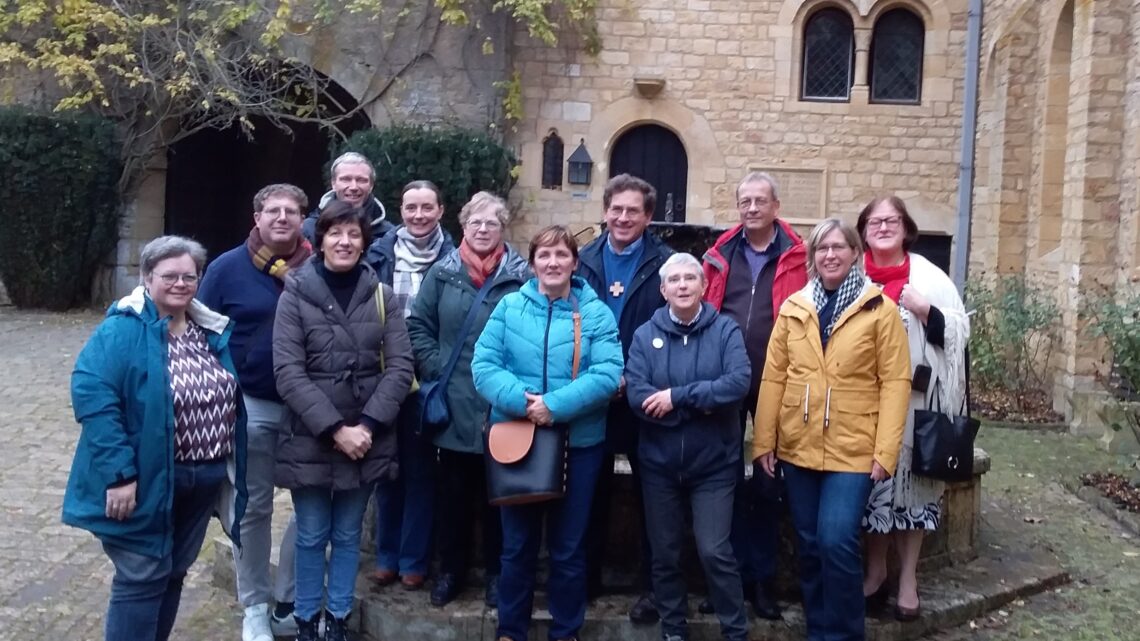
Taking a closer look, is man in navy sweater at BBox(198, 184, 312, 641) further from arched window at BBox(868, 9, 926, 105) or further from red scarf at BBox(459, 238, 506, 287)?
arched window at BBox(868, 9, 926, 105)

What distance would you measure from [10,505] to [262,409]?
2.78m

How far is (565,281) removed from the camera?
401cm

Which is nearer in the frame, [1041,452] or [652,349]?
[652,349]

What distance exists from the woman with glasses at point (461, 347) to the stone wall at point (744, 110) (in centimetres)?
922

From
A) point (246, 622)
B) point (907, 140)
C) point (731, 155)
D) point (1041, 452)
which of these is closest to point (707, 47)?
point (731, 155)

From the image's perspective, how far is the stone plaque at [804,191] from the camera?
13414 mm

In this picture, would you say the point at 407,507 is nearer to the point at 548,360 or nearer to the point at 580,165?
the point at 548,360

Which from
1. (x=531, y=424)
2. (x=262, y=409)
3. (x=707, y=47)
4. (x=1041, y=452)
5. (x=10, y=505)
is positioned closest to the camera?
(x=531, y=424)

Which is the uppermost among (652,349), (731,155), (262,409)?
(731,155)


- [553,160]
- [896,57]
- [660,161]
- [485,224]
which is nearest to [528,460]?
[485,224]

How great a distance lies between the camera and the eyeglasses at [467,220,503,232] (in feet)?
13.9

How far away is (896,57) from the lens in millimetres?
13719

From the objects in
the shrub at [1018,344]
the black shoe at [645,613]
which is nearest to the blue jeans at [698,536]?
the black shoe at [645,613]

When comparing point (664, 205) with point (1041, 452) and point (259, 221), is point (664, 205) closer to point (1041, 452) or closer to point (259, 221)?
point (1041, 452)
